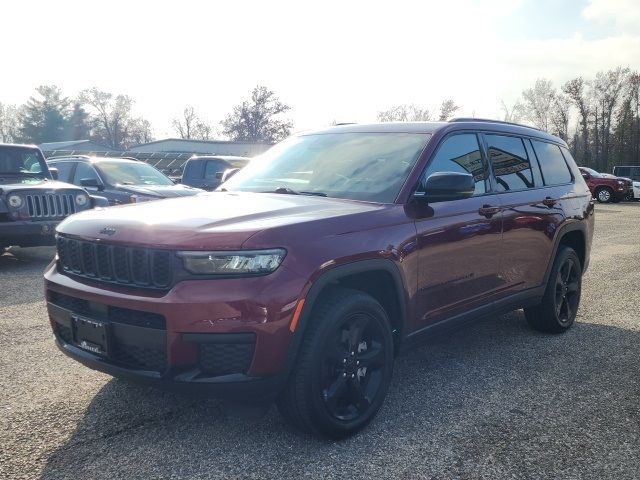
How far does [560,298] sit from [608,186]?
27067 mm

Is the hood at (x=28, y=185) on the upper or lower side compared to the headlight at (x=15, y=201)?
upper

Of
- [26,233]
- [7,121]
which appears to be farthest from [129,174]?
[7,121]

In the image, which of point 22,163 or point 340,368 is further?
point 22,163

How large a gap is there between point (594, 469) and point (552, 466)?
0.21 meters

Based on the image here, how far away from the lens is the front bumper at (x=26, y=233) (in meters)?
7.98

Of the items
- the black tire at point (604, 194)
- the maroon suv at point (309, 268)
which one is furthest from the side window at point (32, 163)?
the black tire at point (604, 194)

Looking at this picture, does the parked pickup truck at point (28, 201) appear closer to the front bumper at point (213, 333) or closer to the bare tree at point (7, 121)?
the front bumper at point (213, 333)

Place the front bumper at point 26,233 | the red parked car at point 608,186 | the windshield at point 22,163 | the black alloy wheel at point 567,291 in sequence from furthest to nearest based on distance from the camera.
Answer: the red parked car at point 608,186, the windshield at point 22,163, the front bumper at point 26,233, the black alloy wheel at point 567,291

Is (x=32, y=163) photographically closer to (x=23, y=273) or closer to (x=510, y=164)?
(x=23, y=273)

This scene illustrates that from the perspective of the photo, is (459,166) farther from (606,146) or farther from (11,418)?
(606,146)

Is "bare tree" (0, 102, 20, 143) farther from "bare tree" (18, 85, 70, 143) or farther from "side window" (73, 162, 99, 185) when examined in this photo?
"side window" (73, 162, 99, 185)

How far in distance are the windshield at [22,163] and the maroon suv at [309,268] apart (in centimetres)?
645

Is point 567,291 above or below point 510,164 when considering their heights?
below

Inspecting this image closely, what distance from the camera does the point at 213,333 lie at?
105 inches
